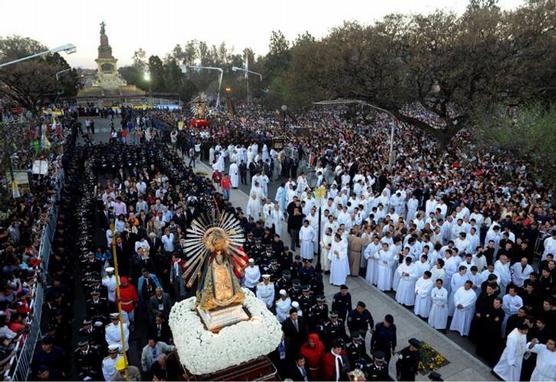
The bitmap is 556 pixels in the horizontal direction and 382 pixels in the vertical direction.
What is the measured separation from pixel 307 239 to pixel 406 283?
3488 mm

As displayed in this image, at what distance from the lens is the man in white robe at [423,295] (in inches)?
395

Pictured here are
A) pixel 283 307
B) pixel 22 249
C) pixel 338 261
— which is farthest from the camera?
pixel 338 261

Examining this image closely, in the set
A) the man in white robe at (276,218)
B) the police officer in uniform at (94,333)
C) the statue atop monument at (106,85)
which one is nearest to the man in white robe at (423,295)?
the man in white robe at (276,218)

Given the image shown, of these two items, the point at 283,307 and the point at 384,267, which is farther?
the point at 384,267

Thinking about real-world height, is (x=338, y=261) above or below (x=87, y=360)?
above

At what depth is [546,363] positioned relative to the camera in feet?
24.1

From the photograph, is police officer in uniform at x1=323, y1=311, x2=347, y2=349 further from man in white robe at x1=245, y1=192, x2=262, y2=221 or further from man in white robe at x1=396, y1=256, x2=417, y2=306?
man in white robe at x1=245, y1=192, x2=262, y2=221

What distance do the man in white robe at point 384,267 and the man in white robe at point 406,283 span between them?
0.57 metres

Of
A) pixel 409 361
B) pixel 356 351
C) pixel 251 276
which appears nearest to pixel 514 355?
pixel 409 361

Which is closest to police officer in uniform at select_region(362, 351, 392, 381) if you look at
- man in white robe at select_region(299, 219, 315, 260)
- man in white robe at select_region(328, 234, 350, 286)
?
man in white robe at select_region(328, 234, 350, 286)

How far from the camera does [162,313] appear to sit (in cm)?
861

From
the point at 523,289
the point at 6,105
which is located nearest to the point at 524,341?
the point at 523,289

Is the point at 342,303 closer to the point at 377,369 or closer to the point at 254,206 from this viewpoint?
the point at 377,369

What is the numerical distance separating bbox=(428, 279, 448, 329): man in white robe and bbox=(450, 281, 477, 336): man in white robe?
207 mm
